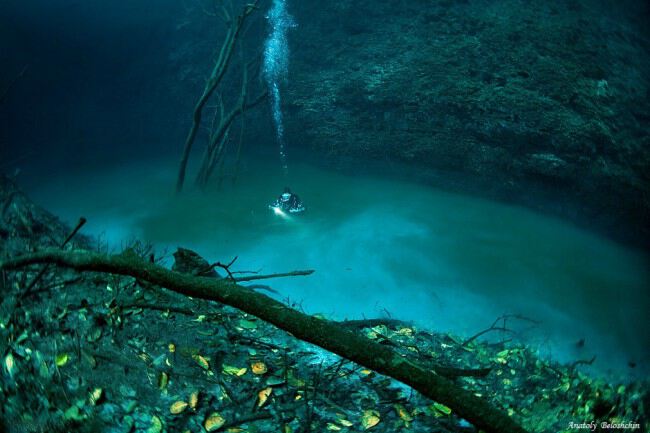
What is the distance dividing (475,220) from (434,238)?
167 cm

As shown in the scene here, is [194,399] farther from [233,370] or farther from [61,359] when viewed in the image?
[61,359]

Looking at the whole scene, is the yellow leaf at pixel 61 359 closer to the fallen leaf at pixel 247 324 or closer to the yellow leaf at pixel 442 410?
the fallen leaf at pixel 247 324

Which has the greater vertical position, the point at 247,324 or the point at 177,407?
the point at 247,324

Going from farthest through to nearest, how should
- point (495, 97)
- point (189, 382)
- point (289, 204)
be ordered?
point (495, 97)
point (289, 204)
point (189, 382)

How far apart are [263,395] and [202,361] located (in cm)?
53

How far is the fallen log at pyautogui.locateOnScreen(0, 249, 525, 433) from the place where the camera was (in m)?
1.62

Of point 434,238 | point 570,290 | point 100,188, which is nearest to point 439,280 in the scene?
point 434,238

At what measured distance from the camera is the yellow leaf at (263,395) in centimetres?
216

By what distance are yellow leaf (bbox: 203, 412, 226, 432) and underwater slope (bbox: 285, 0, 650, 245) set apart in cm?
1045

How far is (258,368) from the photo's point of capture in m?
2.50

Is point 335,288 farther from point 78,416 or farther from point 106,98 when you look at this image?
point 106,98

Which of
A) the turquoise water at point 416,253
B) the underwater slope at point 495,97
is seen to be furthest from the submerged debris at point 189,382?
the underwater slope at point 495,97

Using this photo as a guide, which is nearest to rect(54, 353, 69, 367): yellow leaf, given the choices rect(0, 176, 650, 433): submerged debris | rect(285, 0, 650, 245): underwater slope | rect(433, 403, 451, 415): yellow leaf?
rect(0, 176, 650, 433): submerged debris

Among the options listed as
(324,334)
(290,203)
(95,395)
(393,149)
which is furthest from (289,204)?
(324,334)
